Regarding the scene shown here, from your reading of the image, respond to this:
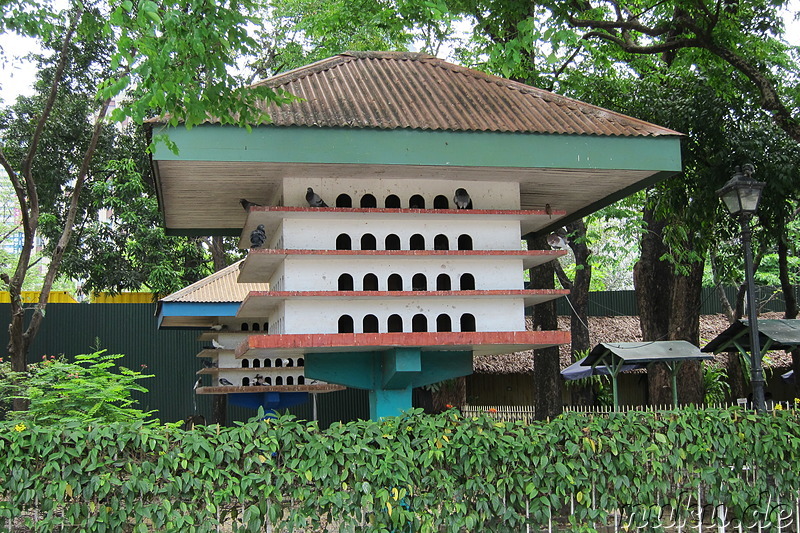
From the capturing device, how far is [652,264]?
1756cm

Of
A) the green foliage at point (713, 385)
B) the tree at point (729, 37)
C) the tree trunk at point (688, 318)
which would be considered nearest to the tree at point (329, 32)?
the tree at point (729, 37)

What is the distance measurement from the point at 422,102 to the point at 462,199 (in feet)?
3.60

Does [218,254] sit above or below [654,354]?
above

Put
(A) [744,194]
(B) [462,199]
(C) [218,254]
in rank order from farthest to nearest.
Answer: (C) [218,254] < (A) [744,194] < (B) [462,199]

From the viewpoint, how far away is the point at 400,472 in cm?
696

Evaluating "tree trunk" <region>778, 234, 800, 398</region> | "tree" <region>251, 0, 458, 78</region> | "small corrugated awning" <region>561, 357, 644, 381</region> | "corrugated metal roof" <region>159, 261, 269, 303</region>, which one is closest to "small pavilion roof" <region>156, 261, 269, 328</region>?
"corrugated metal roof" <region>159, 261, 269, 303</region>

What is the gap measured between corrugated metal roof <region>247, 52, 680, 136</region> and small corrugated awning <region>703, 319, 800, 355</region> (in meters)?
6.78

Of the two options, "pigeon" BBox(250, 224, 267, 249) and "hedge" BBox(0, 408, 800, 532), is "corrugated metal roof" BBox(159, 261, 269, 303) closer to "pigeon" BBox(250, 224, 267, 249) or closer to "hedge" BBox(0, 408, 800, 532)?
"pigeon" BBox(250, 224, 267, 249)

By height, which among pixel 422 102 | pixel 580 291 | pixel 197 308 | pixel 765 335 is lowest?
pixel 765 335

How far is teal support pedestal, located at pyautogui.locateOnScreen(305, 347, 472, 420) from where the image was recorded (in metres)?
8.52

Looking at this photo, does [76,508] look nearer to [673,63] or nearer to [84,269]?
[673,63]

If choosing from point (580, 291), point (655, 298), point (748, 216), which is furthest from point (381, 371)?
point (580, 291)

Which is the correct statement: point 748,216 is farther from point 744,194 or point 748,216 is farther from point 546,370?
point 546,370

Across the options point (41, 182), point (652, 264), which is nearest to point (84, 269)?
point (41, 182)
